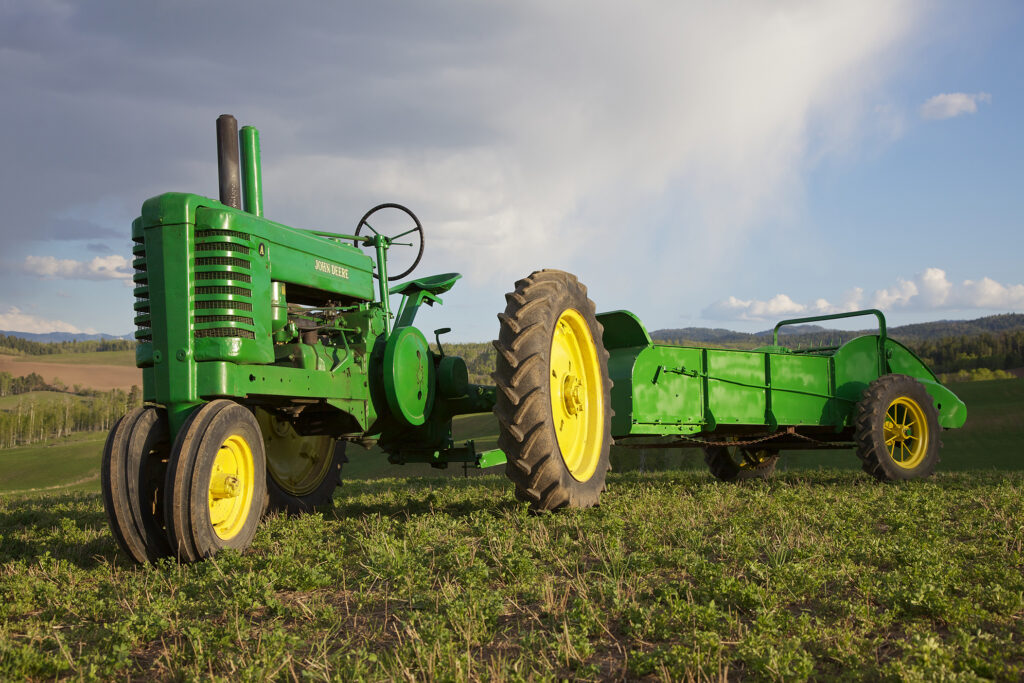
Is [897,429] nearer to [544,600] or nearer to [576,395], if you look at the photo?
[576,395]

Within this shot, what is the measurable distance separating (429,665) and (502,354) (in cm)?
300

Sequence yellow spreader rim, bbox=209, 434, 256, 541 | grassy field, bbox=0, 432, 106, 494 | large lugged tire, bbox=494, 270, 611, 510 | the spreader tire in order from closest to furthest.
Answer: yellow spreader rim, bbox=209, 434, 256, 541
large lugged tire, bbox=494, 270, 611, 510
the spreader tire
grassy field, bbox=0, 432, 106, 494

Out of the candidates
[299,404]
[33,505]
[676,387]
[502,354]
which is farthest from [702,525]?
[33,505]

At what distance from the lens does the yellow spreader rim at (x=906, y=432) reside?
31.1ft

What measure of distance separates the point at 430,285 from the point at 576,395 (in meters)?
1.95

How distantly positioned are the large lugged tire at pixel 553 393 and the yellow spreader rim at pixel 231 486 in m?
1.76

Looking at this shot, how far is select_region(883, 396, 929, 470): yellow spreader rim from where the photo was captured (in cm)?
948

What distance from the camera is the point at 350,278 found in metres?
6.39

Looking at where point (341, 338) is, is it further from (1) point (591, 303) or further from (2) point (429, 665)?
(2) point (429, 665)

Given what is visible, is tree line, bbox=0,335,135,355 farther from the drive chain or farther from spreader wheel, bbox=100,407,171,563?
spreader wheel, bbox=100,407,171,563

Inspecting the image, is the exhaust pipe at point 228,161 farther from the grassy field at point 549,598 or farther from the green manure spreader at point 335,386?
the grassy field at point 549,598

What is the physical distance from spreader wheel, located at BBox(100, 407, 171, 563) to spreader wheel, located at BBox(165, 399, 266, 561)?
22cm

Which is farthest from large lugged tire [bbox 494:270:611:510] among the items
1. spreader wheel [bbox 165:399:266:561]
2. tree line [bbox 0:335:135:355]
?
tree line [bbox 0:335:135:355]

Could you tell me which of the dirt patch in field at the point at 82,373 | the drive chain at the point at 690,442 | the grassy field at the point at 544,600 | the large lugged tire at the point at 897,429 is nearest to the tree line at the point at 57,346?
the dirt patch in field at the point at 82,373
